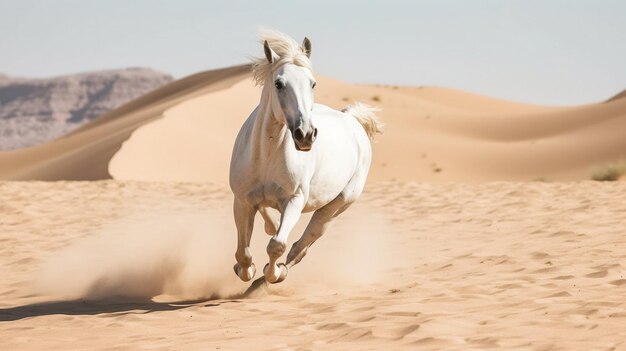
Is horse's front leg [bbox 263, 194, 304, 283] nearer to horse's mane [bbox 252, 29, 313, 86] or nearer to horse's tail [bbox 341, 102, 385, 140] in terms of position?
horse's mane [bbox 252, 29, 313, 86]

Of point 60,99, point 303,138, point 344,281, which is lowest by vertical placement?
point 344,281

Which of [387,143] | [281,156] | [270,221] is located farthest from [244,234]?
[387,143]

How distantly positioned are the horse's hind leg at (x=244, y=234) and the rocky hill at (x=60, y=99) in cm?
15571

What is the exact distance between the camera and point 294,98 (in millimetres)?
6551

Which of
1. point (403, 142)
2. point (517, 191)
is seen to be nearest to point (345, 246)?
point (517, 191)

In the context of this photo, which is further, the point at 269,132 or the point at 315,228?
the point at 315,228

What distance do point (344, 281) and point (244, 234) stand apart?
180 cm

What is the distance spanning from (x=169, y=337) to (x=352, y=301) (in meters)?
1.81

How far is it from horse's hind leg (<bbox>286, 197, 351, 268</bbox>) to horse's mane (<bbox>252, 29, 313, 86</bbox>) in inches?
62.6

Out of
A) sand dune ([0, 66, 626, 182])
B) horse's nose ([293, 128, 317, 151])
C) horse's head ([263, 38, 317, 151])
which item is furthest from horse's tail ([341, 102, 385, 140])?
sand dune ([0, 66, 626, 182])

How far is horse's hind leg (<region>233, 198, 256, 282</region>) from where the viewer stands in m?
7.30

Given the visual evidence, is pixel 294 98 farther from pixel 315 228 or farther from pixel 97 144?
pixel 97 144

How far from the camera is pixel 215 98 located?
143 feet

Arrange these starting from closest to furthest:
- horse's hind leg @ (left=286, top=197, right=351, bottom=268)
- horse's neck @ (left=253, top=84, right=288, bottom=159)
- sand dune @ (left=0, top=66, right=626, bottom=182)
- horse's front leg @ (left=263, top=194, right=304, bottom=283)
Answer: horse's front leg @ (left=263, top=194, right=304, bottom=283)
horse's neck @ (left=253, top=84, right=288, bottom=159)
horse's hind leg @ (left=286, top=197, right=351, bottom=268)
sand dune @ (left=0, top=66, right=626, bottom=182)
